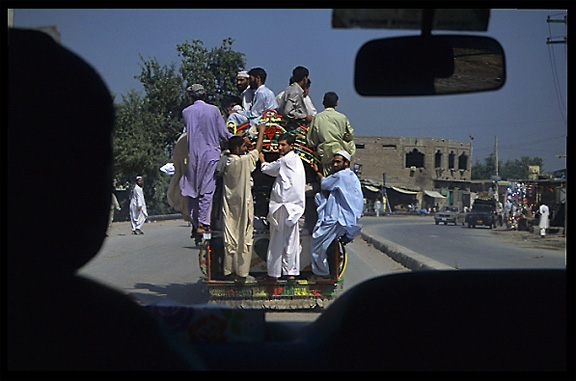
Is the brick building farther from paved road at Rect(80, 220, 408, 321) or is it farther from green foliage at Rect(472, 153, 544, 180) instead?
paved road at Rect(80, 220, 408, 321)

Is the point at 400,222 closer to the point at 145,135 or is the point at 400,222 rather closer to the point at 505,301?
the point at 145,135

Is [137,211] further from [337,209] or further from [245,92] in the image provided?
[337,209]

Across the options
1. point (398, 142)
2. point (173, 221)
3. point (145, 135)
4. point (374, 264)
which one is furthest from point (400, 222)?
point (398, 142)

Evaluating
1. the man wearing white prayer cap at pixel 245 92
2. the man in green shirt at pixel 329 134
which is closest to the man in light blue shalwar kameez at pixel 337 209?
the man in green shirt at pixel 329 134

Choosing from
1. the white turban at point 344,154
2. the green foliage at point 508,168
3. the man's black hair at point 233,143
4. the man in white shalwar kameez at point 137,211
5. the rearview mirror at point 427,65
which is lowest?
the man in white shalwar kameez at point 137,211

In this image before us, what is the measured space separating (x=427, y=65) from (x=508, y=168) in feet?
2.65

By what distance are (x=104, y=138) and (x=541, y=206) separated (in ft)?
4.69

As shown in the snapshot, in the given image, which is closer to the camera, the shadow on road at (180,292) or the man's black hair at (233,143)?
the man's black hair at (233,143)

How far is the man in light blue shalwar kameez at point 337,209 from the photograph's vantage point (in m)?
6.37

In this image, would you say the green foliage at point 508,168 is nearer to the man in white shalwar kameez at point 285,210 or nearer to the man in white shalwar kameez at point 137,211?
the man in white shalwar kameez at point 285,210

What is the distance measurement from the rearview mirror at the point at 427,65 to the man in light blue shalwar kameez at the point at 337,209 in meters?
4.59

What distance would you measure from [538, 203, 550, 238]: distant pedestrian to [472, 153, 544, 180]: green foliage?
0.14m

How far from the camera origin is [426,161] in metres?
2.98

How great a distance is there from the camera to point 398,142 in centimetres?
256
